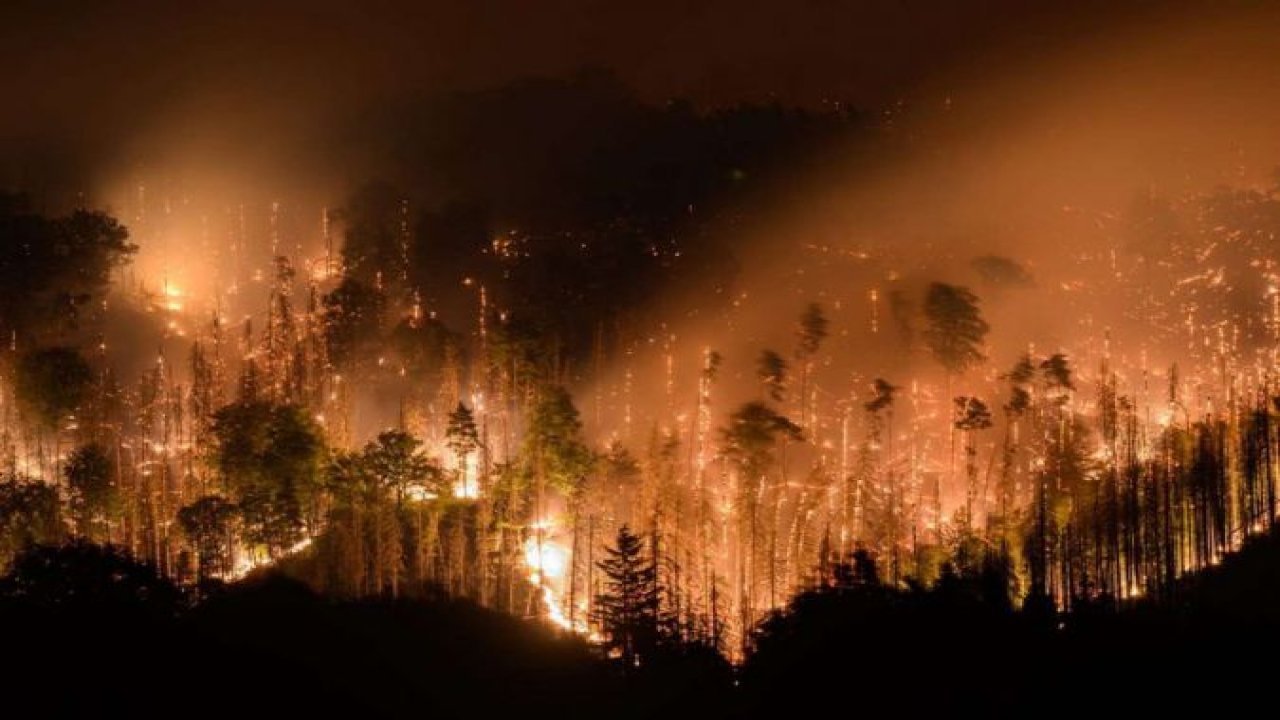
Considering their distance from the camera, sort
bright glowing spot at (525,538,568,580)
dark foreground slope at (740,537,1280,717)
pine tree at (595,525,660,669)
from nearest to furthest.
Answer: dark foreground slope at (740,537,1280,717), pine tree at (595,525,660,669), bright glowing spot at (525,538,568,580)

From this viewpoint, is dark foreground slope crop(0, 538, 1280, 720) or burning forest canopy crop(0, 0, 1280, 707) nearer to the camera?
dark foreground slope crop(0, 538, 1280, 720)

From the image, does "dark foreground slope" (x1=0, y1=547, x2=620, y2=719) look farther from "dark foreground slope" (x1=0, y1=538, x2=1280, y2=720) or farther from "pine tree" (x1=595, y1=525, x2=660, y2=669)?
"pine tree" (x1=595, y1=525, x2=660, y2=669)

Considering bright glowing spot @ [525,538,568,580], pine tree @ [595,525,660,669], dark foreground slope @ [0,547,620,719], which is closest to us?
dark foreground slope @ [0,547,620,719]

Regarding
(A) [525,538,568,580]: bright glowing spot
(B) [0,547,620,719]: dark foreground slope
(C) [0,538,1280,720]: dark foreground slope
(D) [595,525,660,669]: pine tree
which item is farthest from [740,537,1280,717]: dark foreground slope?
(A) [525,538,568,580]: bright glowing spot

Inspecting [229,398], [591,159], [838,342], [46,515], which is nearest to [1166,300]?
[838,342]

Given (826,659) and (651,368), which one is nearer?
(826,659)

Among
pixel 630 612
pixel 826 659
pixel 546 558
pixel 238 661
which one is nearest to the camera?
pixel 826 659

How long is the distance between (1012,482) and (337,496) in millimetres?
46865

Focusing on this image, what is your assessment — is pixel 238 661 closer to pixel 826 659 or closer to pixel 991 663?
pixel 826 659

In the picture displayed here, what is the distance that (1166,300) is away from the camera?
104875 mm

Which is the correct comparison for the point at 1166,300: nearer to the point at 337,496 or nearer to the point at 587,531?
the point at 587,531

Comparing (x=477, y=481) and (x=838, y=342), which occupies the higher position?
(x=838, y=342)

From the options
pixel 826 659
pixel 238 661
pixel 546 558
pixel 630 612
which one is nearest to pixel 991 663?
pixel 826 659

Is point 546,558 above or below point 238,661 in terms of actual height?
below
